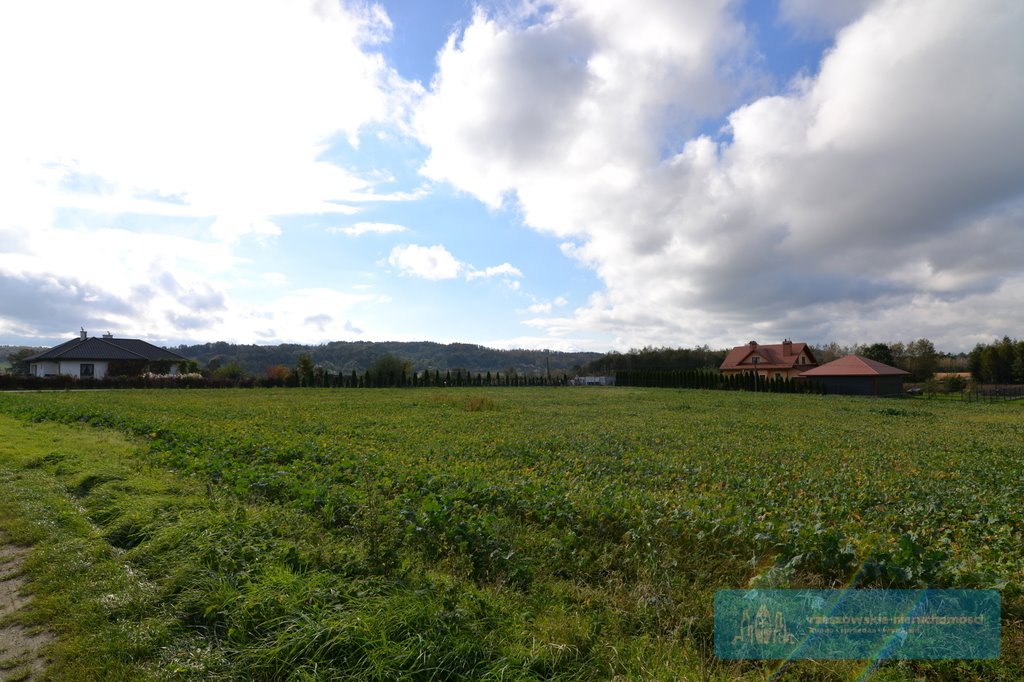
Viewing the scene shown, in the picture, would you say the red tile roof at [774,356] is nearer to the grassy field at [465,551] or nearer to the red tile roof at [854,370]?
the red tile roof at [854,370]

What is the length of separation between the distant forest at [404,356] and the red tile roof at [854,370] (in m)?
53.5

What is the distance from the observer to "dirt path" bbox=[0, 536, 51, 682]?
121 inches

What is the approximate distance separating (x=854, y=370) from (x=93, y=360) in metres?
79.2

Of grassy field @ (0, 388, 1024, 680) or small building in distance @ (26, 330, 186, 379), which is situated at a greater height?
small building in distance @ (26, 330, 186, 379)

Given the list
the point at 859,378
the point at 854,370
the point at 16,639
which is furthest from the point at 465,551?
the point at 854,370

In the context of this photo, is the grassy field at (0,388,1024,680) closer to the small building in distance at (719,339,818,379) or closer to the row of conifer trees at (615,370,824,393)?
the row of conifer trees at (615,370,824,393)

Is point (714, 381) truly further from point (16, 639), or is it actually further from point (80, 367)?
point (80, 367)

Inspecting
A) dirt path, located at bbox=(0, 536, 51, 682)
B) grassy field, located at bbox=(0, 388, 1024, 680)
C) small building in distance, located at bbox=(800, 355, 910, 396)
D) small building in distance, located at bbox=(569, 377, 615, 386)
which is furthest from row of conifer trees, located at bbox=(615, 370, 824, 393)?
dirt path, located at bbox=(0, 536, 51, 682)

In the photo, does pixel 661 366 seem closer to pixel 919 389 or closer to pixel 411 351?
pixel 919 389

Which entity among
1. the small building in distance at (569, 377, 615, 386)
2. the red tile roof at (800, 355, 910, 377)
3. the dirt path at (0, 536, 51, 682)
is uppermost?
the red tile roof at (800, 355, 910, 377)

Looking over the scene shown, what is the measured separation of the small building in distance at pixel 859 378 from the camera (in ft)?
158

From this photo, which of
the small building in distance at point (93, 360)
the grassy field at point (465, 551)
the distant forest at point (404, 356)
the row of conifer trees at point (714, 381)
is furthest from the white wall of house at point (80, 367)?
the row of conifer trees at point (714, 381)

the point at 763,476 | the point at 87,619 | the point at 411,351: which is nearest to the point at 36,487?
the point at 87,619

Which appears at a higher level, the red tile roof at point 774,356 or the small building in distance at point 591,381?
the red tile roof at point 774,356
